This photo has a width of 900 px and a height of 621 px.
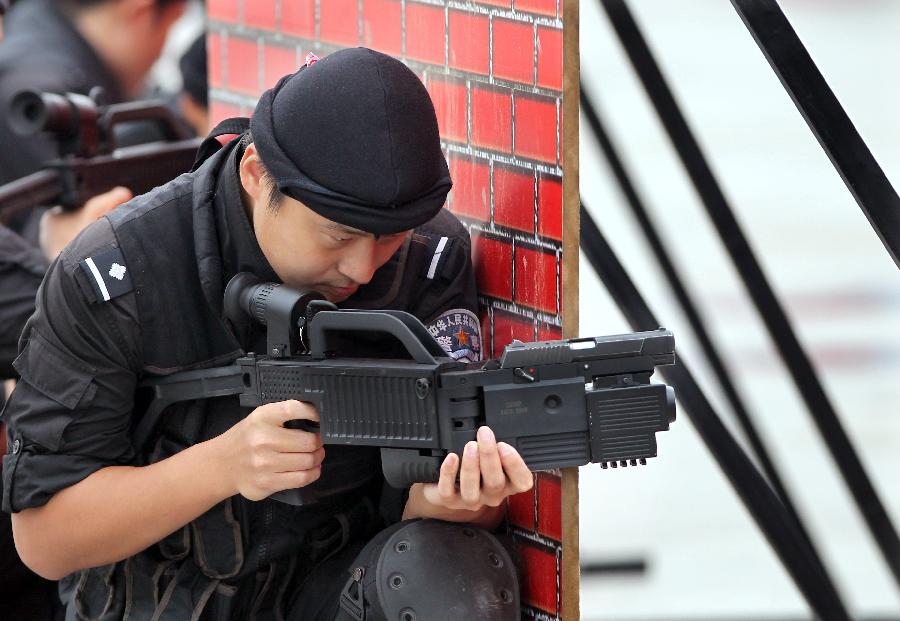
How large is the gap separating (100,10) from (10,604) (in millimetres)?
1370

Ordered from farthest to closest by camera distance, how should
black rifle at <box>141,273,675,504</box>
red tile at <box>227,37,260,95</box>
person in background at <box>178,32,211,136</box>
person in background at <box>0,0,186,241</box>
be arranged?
person in background at <box>178,32,211,136</box> < person in background at <box>0,0,186,241</box> < red tile at <box>227,37,260,95</box> < black rifle at <box>141,273,675,504</box>

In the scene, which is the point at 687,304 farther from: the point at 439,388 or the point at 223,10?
the point at 439,388

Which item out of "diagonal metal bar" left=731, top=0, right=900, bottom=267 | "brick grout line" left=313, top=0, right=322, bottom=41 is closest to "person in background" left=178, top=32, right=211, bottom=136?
"brick grout line" left=313, top=0, right=322, bottom=41

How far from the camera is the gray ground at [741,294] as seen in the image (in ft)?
12.4

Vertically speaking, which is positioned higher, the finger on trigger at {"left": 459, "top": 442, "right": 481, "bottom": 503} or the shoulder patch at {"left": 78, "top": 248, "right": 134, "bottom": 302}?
the shoulder patch at {"left": 78, "top": 248, "right": 134, "bottom": 302}

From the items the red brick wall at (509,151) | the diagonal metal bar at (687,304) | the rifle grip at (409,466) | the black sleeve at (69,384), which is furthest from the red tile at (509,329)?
the diagonal metal bar at (687,304)

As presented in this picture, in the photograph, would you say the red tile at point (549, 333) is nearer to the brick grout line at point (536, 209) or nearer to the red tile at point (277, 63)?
the brick grout line at point (536, 209)

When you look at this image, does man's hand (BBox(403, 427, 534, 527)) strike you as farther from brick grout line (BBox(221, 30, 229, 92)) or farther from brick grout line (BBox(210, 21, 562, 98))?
brick grout line (BBox(221, 30, 229, 92))

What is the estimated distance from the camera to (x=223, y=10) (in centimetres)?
228

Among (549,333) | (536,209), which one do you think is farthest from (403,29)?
(549,333)

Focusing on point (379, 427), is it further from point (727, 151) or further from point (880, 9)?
point (880, 9)

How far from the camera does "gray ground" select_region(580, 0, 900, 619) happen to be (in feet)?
12.4

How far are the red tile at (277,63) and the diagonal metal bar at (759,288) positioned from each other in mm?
511

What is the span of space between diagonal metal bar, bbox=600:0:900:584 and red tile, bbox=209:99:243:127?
26.8 inches
